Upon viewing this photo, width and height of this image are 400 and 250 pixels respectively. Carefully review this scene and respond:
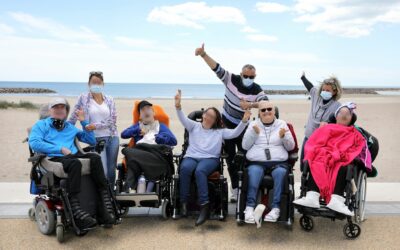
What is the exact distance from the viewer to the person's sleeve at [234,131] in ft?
16.0

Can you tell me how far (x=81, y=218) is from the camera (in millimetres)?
4066

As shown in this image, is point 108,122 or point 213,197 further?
point 108,122

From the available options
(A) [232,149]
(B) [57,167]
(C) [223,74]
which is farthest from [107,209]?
(C) [223,74]

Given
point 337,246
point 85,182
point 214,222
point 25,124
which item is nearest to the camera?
point 337,246

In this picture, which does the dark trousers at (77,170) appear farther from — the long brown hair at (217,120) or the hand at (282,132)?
the hand at (282,132)

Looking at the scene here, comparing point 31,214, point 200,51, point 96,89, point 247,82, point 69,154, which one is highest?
point 200,51

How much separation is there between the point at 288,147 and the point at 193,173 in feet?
3.59

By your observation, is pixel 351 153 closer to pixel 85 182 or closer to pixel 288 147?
pixel 288 147

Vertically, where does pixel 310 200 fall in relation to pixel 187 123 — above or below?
below

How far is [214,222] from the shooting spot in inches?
184

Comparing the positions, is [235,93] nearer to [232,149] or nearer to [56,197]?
[232,149]

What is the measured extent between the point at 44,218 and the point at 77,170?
2.06 feet

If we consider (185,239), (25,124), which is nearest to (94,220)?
(185,239)

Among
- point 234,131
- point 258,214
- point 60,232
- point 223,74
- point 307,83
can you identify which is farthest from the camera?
point 307,83
